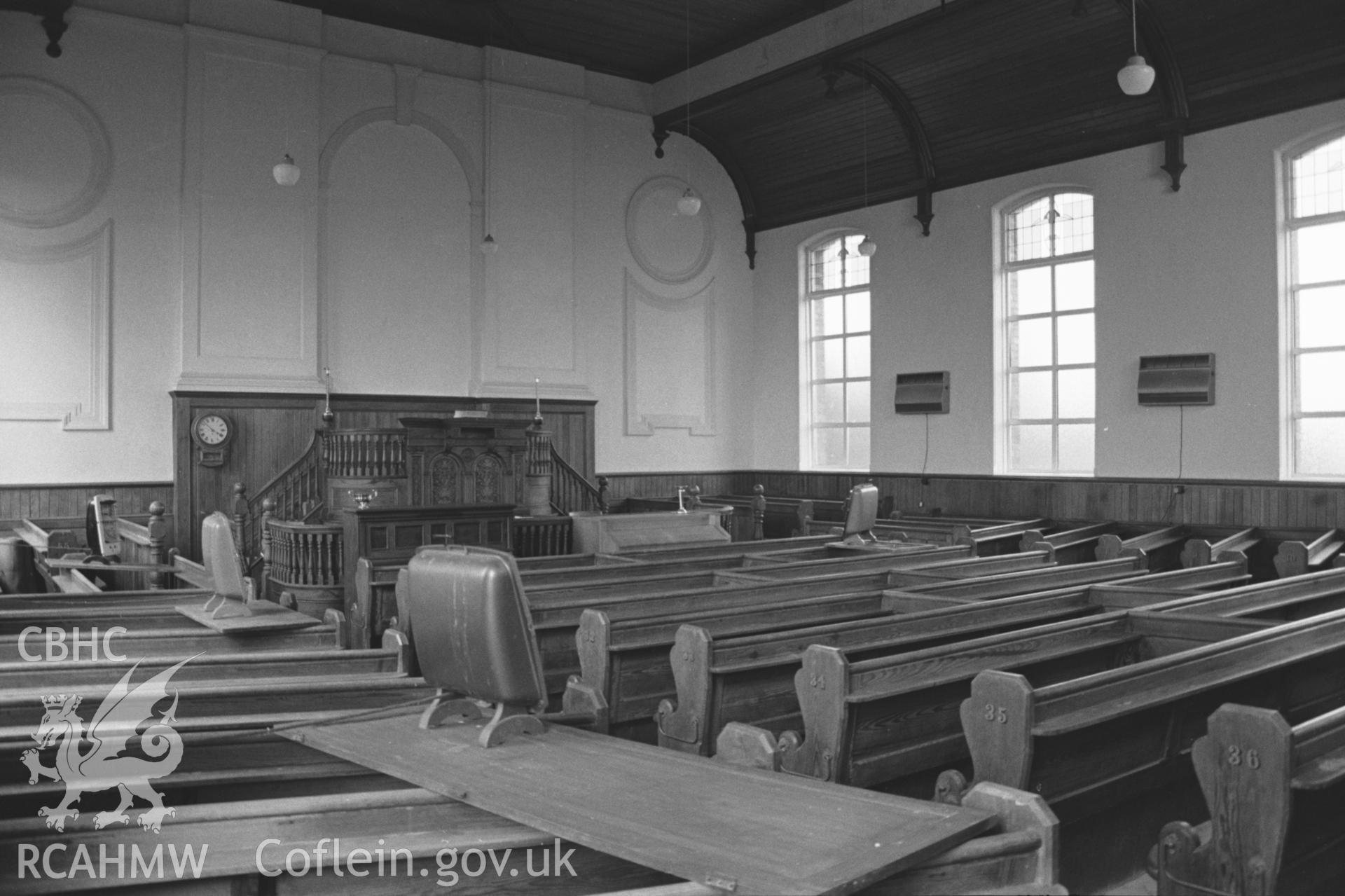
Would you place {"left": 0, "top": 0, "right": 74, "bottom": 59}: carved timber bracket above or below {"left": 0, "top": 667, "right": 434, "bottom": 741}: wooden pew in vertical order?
above

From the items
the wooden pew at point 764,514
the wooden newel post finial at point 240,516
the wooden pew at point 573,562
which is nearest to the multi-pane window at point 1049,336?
the wooden pew at point 764,514

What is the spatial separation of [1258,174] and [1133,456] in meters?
2.60

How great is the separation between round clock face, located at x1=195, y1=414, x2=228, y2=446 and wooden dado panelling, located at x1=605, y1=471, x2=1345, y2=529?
14.3ft

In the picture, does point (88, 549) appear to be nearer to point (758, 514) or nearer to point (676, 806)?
Answer: point (758, 514)

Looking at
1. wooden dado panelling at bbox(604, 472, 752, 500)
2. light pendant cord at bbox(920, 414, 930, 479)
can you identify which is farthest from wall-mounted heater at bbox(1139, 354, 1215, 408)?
wooden dado panelling at bbox(604, 472, 752, 500)

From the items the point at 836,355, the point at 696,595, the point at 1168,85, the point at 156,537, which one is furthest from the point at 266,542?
the point at 1168,85

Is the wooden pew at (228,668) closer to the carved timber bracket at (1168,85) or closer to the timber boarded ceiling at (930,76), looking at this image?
the timber boarded ceiling at (930,76)

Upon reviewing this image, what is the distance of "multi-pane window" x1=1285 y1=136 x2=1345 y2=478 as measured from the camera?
29.5 feet

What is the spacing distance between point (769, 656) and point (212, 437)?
783 cm

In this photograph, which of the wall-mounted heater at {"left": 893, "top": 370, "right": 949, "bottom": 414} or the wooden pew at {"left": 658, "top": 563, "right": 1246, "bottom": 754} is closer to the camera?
the wooden pew at {"left": 658, "top": 563, "right": 1246, "bottom": 754}

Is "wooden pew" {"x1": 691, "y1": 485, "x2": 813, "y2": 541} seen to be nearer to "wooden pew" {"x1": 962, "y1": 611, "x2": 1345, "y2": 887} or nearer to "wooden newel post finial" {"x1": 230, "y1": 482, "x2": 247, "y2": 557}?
"wooden newel post finial" {"x1": 230, "y1": 482, "x2": 247, "y2": 557}

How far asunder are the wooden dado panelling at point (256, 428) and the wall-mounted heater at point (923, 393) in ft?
13.7

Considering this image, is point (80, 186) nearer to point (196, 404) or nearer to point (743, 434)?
point (196, 404)

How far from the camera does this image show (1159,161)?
9.96 metres
